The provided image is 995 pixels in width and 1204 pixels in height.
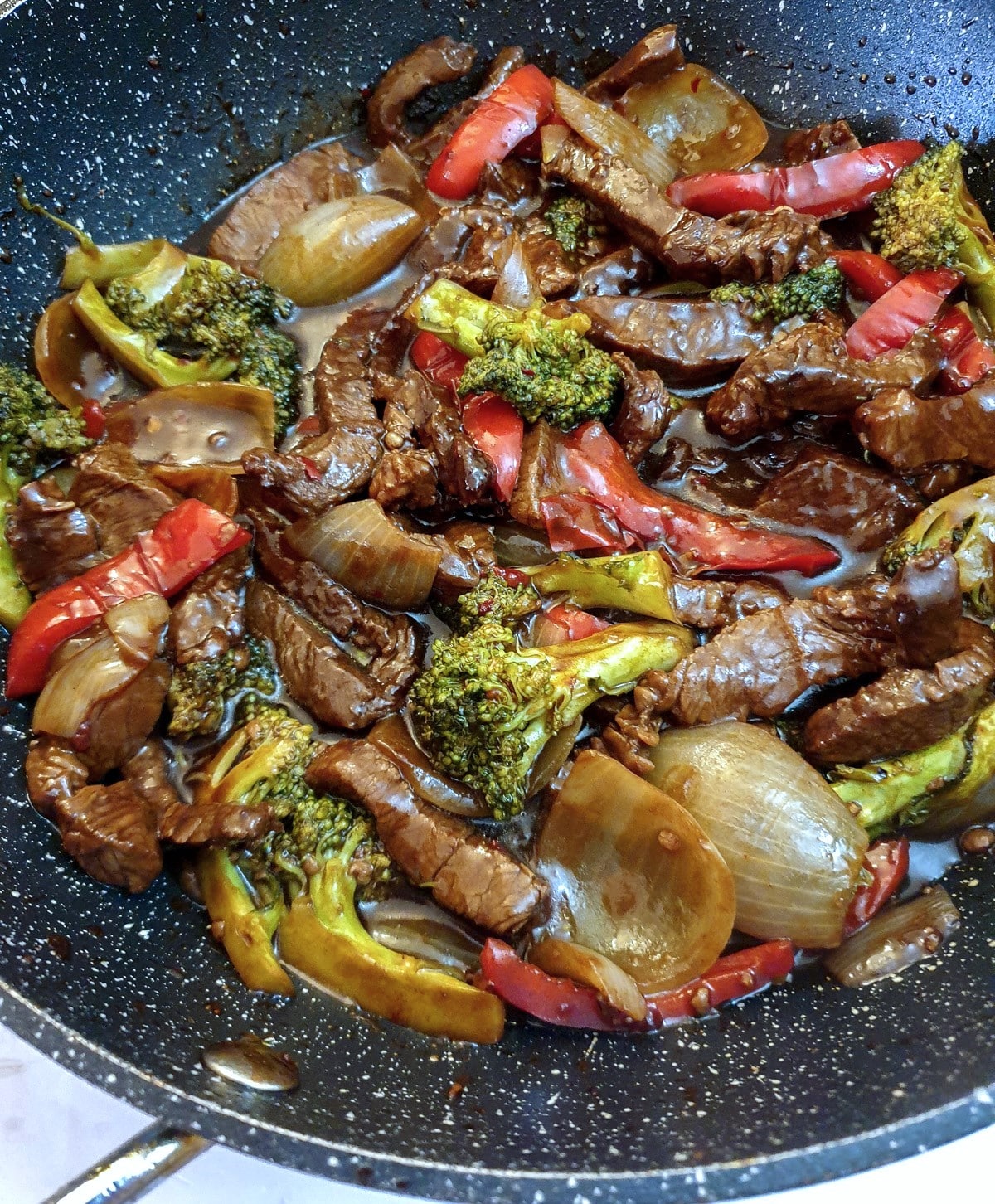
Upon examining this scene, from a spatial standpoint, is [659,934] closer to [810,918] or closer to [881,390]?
[810,918]

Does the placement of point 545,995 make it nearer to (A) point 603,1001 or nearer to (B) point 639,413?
(A) point 603,1001

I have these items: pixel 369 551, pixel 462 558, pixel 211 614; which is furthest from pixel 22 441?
pixel 462 558

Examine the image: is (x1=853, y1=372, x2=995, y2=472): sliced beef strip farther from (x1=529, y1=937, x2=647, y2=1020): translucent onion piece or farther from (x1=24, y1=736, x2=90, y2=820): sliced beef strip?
(x1=24, y1=736, x2=90, y2=820): sliced beef strip

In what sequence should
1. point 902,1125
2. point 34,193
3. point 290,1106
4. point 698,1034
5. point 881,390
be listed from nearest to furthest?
point 902,1125, point 290,1106, point 698,1034, point 881,390, point 34,193

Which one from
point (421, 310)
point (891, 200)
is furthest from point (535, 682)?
point (891, 200)

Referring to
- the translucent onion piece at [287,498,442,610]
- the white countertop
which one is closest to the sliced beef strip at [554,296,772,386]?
the translucent onion piece at [287,498,442,610]
